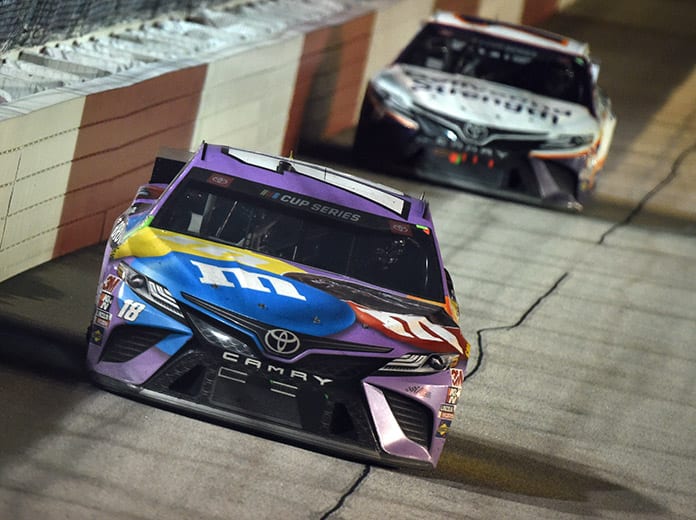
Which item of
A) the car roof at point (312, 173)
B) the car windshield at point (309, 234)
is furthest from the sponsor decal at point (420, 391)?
the car roof at point (312, 173)

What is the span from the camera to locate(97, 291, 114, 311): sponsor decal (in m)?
7.26

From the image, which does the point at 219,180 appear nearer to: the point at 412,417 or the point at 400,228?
the point at 400,228

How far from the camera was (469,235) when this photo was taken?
14125mm

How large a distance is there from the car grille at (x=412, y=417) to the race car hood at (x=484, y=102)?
793cm

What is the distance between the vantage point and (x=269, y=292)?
7195mm

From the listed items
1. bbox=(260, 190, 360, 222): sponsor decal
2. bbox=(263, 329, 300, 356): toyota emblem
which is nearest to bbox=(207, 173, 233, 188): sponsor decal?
bbox=(260, 190, 360, 222): sponsor decal

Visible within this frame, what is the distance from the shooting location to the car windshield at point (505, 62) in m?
16.1

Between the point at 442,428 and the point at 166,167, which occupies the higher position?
the point at 166,167

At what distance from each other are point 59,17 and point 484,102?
4603mm

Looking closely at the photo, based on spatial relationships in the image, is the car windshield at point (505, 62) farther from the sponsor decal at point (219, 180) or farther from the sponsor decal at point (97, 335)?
the sponsor decal at point (97, 335)

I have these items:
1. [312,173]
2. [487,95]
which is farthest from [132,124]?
[487,95]

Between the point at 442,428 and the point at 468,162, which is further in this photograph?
the point at 468,162

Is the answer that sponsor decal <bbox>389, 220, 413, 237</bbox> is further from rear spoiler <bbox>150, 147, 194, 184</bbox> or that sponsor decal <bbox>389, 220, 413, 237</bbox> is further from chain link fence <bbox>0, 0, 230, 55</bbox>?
chain link fence <bbox>0, 0, 230, 55</bbox>

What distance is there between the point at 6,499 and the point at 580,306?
7165 mm
